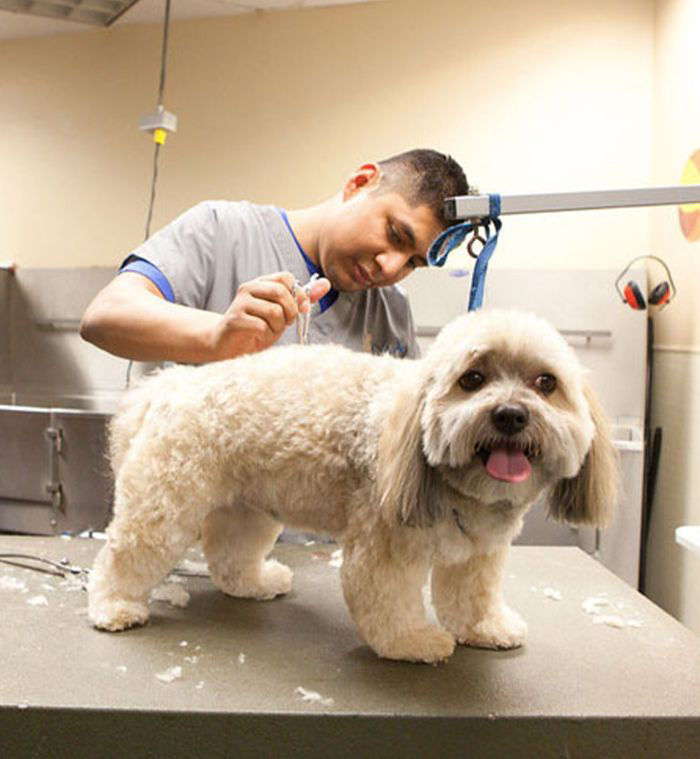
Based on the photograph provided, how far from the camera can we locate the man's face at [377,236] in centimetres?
142

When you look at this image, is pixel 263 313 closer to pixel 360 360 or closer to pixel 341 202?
pixel 360 360

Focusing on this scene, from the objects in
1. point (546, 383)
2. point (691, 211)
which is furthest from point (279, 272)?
point (691, 211)

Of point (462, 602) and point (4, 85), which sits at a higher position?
point (4, 85)

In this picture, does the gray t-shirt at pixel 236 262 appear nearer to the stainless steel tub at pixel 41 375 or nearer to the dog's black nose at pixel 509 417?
the dog's black nose at pixel 509 417

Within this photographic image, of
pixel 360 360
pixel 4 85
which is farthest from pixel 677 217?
pixel 4 85

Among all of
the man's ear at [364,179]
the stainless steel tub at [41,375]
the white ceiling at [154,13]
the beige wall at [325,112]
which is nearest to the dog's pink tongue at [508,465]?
the man's ear at [364,179]

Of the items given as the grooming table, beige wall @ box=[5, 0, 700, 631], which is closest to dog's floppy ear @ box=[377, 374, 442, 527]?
the grooming table

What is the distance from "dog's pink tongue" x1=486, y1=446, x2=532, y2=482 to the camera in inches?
32.1

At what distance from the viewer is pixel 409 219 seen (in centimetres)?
142

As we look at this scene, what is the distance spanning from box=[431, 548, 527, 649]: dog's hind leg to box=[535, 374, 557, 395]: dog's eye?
29 cm

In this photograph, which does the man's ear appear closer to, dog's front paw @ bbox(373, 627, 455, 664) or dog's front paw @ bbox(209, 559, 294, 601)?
dog's front paw @ bbox(209, 559, 294, 601)

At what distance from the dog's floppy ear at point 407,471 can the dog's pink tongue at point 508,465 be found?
0.10 m

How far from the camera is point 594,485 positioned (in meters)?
0.94

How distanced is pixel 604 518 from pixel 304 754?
0.46m
